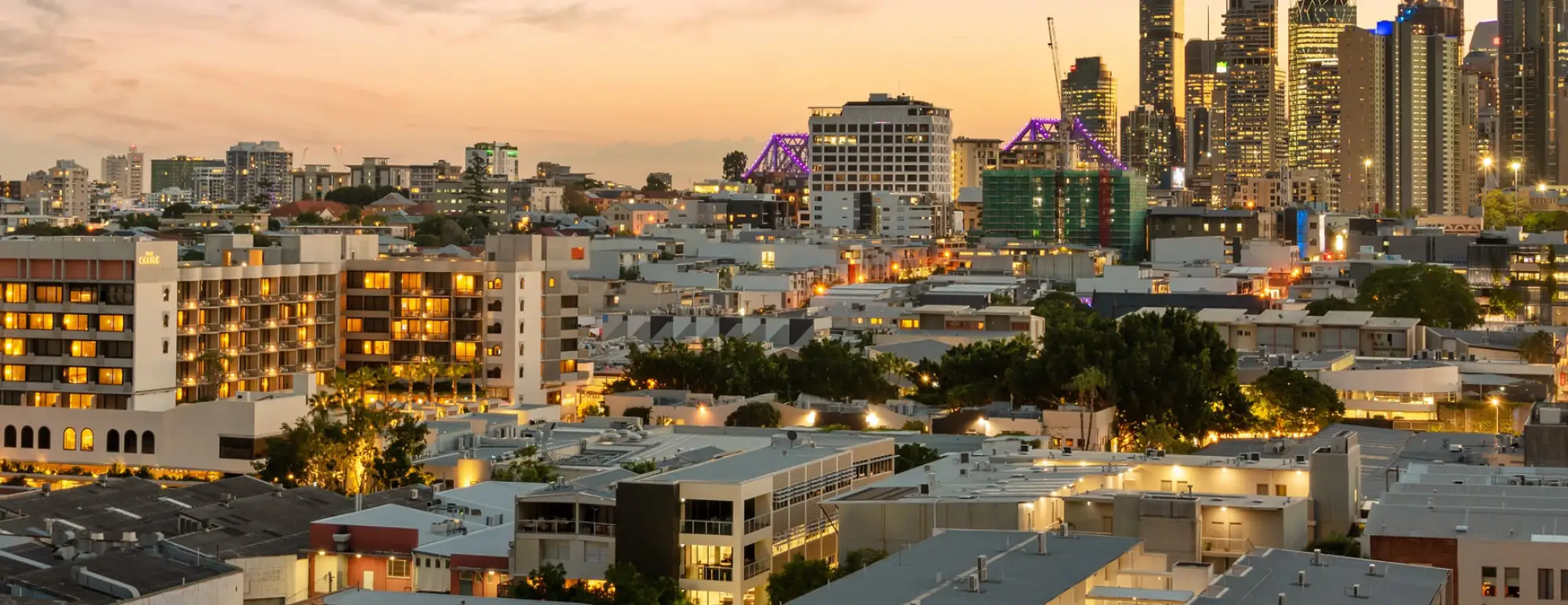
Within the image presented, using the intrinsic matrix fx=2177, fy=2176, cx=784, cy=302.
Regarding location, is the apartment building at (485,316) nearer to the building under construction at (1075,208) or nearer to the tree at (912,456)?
the tree at (912,456)

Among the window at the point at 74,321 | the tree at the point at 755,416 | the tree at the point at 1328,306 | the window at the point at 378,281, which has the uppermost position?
the window at the point at 378,281

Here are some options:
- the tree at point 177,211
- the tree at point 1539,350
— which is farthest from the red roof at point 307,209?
the tree at point 1539,350

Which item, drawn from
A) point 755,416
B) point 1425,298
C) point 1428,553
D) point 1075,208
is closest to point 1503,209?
point 1075,208

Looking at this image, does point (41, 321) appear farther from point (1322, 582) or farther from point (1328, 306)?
point (1328, 306)

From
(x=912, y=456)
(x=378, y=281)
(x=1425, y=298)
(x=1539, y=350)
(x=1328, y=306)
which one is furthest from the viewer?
(x=1425, y=298)

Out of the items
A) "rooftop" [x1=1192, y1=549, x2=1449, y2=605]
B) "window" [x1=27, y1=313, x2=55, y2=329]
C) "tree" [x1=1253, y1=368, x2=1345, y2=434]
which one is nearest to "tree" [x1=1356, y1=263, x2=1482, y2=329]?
"tree" [x1=1253, y1=368, x2=1345, y2=434]

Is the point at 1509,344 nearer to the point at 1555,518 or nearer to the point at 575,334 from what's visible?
the point at 575,334
